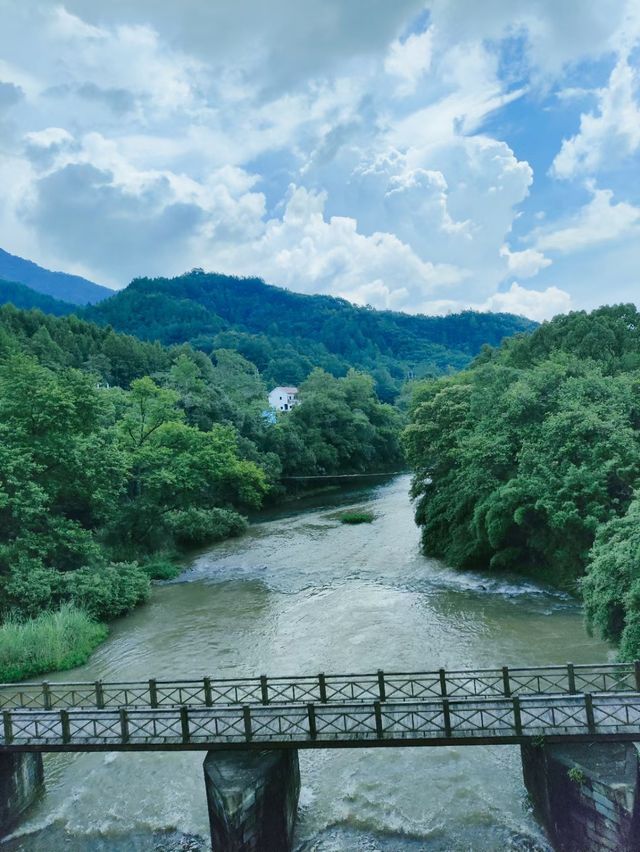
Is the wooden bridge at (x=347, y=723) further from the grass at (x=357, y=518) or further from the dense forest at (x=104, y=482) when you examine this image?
the grass at (x=357, y=518)

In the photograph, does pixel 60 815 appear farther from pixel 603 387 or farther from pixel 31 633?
pixel 603 387

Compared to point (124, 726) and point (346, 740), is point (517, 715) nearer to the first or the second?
point (346, 740)

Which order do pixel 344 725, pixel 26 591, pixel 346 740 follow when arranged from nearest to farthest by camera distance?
pixel 346 740 → pixel 344 725 → pixel 26 591

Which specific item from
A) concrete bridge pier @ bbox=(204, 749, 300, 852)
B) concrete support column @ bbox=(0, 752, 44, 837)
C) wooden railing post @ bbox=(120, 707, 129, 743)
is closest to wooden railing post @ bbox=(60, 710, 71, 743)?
wooden railing post @ bbox=(120, 707, 129, 743)

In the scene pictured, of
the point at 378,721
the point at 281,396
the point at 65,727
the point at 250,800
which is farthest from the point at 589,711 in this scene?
the point at 281,396

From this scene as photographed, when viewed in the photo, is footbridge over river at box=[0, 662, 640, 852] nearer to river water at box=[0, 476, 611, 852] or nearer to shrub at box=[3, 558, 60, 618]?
river water at box=[0, 476, 611, 852]

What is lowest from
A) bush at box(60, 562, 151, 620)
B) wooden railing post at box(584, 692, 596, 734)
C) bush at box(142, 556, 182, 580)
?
bush at box(142, 556, 182, 580)

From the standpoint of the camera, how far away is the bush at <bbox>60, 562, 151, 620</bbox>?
943 inches

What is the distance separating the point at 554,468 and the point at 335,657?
40.3ft

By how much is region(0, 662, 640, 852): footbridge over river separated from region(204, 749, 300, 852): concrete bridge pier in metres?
0.02

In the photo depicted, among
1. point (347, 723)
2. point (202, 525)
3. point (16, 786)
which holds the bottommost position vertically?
point (16, 786)

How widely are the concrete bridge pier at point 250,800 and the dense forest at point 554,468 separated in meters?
8.64

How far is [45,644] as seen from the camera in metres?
20.6

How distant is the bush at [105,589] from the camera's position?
78.6 ft
